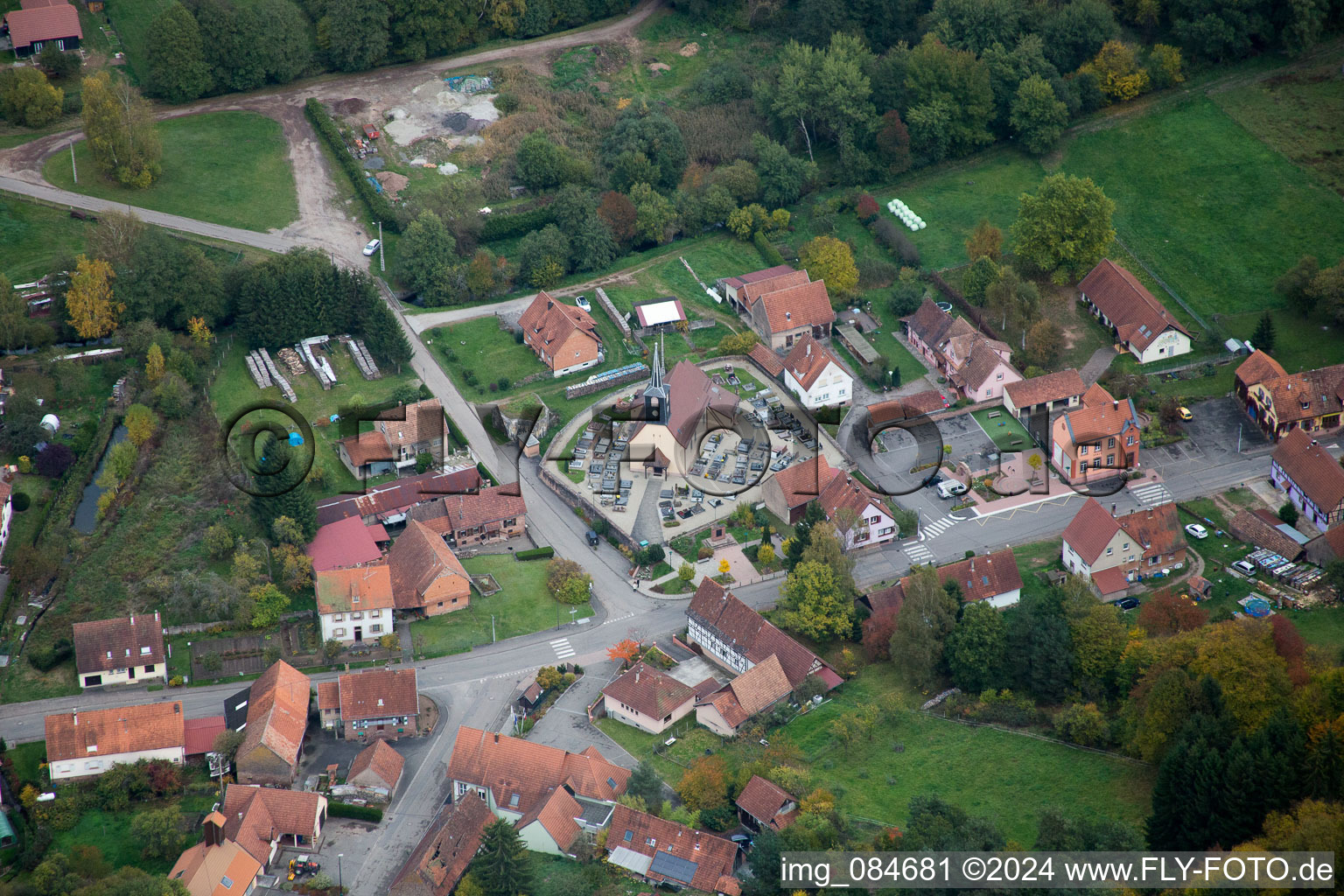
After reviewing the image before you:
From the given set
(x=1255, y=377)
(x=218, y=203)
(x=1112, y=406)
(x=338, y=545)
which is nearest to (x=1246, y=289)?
(x=1255, y=377)

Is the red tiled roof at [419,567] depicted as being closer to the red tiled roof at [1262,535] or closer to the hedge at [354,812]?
the hedge at [354,812]

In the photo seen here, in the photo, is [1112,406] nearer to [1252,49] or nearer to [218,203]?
[1252,49]

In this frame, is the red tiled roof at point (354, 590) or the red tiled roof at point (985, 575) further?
the red tiled roof at point (354, 590)

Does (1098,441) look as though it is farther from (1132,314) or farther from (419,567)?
(419,567)

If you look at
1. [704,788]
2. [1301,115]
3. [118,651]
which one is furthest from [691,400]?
[1301,115]

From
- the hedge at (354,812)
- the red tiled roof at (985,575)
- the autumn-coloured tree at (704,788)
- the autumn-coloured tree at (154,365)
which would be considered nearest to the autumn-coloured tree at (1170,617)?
the red tiled roof at (985,575)
